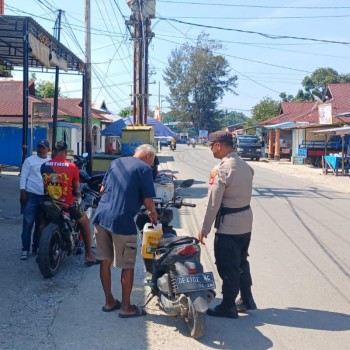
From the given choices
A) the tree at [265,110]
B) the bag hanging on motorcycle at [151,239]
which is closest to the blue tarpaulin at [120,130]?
the bag hanging on motorcycle at [151,239]

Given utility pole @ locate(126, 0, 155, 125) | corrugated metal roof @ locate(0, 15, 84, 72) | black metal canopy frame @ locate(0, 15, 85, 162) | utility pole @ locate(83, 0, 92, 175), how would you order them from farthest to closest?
utility pole @ locate(126, 0, 155, 125)
utility pole @ locate(83, 0, 92, 175)
corrugated metal roof @ locate(0, 15, 84, 72)
black metal canopy frame @ locate(0, 15, 85, 162)

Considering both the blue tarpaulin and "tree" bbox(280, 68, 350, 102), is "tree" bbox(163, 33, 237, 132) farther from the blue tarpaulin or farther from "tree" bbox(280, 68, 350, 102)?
the blue tarpaulin

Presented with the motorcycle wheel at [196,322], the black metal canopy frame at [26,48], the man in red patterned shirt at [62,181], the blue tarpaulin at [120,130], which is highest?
the black metal canopy frame at [26,48]

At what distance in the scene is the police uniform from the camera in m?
5.13

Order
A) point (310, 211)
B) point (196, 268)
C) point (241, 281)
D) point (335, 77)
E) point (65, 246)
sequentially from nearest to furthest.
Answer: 1. point (196, 268)
2. point (241, 281)
3. point (65, 246)
4. point (310, 211)
5. point (335, 77)

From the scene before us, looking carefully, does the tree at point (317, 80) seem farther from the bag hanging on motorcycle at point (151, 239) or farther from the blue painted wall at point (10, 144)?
the bag hanging on motorcycle at point (151, 239)

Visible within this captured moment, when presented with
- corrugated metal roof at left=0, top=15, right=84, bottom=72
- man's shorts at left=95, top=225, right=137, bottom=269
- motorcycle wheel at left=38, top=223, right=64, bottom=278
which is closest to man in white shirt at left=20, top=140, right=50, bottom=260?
motorcycle wheel at left=38, top=223, right=64, bottom=278

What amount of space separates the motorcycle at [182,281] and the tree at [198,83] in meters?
84.2

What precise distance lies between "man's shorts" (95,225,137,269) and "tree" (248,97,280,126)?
61.7m

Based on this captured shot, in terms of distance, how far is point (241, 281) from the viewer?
552 cm

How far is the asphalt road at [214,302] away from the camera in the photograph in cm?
461

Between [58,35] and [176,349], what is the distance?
16948 mm

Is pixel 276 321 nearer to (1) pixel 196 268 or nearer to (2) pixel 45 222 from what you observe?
(1) pixel 196 268

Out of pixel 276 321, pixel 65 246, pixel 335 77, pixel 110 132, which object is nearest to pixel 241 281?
pixel 276 321
